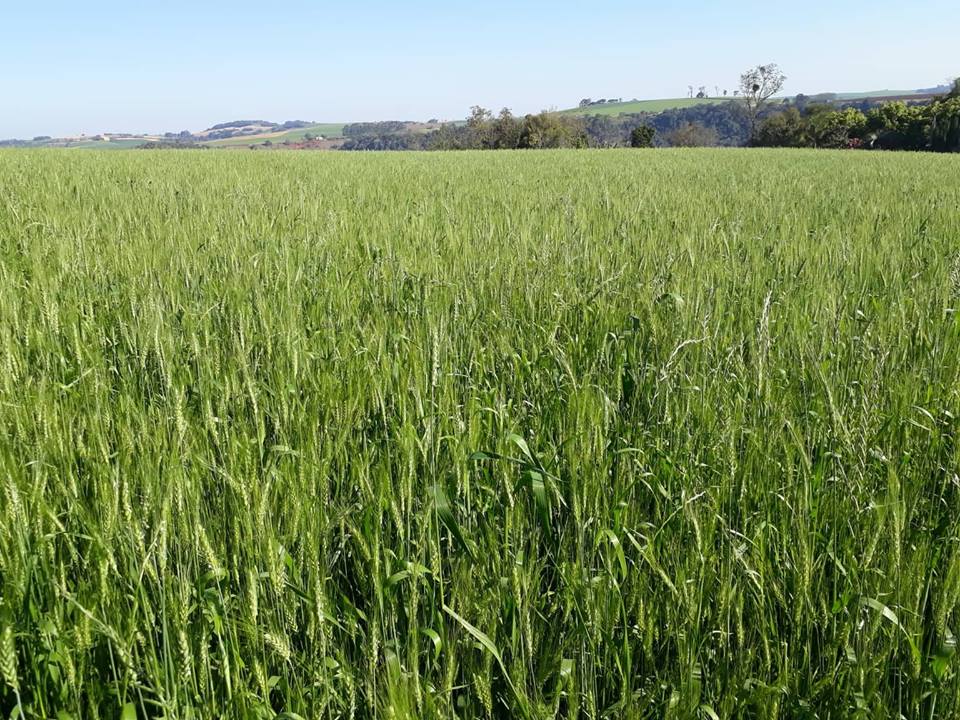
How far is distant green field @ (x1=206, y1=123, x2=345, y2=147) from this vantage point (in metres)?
122

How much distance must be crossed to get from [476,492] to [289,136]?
156 m

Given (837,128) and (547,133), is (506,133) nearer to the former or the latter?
(547,133)

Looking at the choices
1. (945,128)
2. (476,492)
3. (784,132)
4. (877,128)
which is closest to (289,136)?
(784,132)

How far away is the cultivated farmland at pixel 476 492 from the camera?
109cm

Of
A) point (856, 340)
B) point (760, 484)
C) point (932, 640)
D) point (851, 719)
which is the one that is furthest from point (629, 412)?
point (851, 719)

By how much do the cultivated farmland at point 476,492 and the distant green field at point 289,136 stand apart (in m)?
119

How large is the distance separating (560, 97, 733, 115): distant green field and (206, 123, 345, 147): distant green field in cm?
5549

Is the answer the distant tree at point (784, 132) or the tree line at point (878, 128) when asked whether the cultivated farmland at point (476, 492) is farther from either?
the distant tree at point (784, 132)

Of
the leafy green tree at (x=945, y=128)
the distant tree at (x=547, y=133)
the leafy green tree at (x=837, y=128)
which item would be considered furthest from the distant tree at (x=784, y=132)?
the distant tree at (x=547, y=133)

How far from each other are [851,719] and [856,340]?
5.88 ft

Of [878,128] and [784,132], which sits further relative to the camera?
[784,132]

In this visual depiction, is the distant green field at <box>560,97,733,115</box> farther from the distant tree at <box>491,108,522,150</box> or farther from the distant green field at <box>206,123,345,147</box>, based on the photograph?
the distant tree at <box>491,108,522,150</box>

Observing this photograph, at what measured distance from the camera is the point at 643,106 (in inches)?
6437

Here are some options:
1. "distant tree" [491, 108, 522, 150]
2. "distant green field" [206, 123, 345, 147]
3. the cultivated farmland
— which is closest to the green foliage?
"distant tree" [491, 108, 522, 150]
